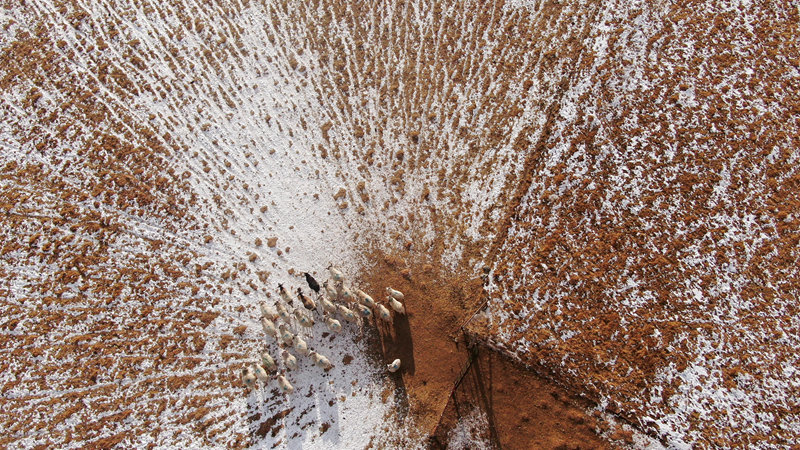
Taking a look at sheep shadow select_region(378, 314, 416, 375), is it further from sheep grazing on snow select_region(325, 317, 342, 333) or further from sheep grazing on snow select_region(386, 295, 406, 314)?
sheep grazing on snow select_region(325, 317, 342, 333)

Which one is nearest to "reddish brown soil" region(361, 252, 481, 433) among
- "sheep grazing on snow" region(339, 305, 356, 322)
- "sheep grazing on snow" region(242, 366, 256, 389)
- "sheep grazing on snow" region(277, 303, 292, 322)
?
"sheep grazing on snow" region(339, 305, 356, 322)

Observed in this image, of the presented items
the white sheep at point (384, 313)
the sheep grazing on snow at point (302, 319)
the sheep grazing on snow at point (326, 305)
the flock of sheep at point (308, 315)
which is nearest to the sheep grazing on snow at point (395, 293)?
the flock of sheep at point (308, 315)

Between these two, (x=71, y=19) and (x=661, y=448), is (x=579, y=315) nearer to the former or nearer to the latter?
(x=661, y=448)

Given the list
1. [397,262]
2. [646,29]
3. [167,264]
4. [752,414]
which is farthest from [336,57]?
[752,414]

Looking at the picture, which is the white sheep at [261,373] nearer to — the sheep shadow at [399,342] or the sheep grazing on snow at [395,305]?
the sheep shadow at [399,342]

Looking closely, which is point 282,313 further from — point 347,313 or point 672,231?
point 672,231

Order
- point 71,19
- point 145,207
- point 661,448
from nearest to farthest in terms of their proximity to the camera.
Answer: point 661,448 → point 145,207 → point 71,19
